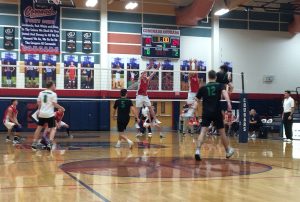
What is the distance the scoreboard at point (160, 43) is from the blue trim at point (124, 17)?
80cm

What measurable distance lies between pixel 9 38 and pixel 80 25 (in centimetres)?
388

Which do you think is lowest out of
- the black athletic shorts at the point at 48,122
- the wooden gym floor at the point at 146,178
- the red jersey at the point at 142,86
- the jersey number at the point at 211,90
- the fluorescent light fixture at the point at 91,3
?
the wooden gym floor at the point at 146,178

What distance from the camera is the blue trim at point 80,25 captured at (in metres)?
24.3

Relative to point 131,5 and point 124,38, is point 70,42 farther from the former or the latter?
point 131,5

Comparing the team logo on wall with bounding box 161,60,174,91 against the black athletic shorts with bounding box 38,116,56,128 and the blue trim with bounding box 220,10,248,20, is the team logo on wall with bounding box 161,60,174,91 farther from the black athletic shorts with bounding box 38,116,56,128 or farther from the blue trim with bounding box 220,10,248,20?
the black athletic shorts with bounding box 38,116,56,128

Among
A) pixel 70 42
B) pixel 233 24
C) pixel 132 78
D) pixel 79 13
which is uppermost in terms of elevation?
pixel 79 13

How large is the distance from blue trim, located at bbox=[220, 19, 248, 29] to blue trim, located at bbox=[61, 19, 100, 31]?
7667 millimetres

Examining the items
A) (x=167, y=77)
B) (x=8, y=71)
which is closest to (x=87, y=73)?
(x=8, y=71)

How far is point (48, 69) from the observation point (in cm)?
2364

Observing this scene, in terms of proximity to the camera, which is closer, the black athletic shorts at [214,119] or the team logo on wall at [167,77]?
the black athletic shorts at [214,119]

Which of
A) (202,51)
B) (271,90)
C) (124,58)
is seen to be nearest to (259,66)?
(271,90)

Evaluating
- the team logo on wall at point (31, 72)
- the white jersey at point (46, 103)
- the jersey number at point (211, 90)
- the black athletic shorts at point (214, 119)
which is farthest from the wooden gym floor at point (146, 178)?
the team logo on wall at point (31, 72)

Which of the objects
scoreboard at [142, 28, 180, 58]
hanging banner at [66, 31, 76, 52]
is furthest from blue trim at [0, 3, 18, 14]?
scoreboard at [142, 28, 180, 58]

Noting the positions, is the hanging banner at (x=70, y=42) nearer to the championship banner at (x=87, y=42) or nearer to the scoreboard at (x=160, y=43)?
the championship banner at (x=87, y=42)
